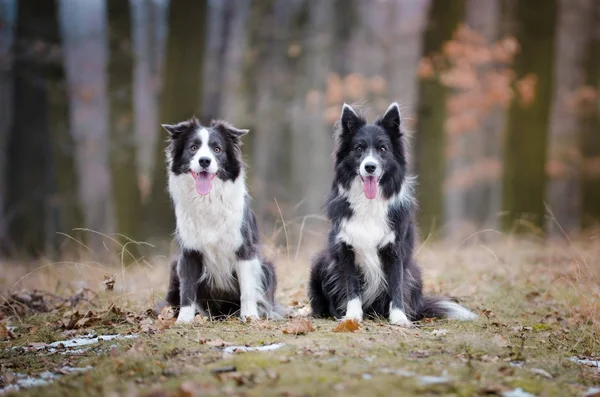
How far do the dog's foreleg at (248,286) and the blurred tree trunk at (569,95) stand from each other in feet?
47.7

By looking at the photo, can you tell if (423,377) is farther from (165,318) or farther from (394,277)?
(165,318)

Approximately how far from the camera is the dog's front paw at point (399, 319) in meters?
6.15

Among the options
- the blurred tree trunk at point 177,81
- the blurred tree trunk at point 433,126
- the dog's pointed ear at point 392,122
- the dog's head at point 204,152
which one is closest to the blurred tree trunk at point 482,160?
the blurred tree trunk at point 433,126

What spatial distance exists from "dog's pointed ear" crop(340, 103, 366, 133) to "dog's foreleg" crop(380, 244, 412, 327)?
3.80 ft

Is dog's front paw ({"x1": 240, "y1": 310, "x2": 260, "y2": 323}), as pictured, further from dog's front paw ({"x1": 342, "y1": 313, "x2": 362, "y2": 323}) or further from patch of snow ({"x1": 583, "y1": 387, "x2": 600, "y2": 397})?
patch of snow ({"x1": 583, "y1": 387, "x2": 600, "y2": 397})

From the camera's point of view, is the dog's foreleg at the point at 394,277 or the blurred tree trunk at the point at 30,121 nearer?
the dog's foreleg at the point at 394,277

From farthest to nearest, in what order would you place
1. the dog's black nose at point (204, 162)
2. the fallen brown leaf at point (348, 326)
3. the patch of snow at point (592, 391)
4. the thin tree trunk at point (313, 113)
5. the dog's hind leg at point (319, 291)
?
the thin tree trunk at point (313, 113) → the dog's hind leg at point (319, 291) → the dog's black nose at point (204, 162) → the fallen brown leaf at point (348, 326) → the patch of snow at point (592, 391)

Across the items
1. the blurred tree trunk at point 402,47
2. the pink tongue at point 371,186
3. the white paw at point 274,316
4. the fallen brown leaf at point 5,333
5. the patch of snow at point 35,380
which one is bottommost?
the fallen brown leaf at point 5,333

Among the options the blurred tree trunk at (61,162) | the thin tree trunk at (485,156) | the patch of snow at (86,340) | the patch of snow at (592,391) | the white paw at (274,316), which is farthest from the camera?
the thin tree trunk at (485,156)

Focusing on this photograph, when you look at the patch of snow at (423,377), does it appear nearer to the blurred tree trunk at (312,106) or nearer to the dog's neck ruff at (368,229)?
the dog's neck ruff at (368,229)

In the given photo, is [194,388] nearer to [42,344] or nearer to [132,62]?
[42,344]

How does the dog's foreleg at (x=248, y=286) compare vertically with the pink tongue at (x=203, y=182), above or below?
below

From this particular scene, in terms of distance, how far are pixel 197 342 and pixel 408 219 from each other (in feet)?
7.70

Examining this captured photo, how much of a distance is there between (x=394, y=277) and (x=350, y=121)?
59.4 inches
